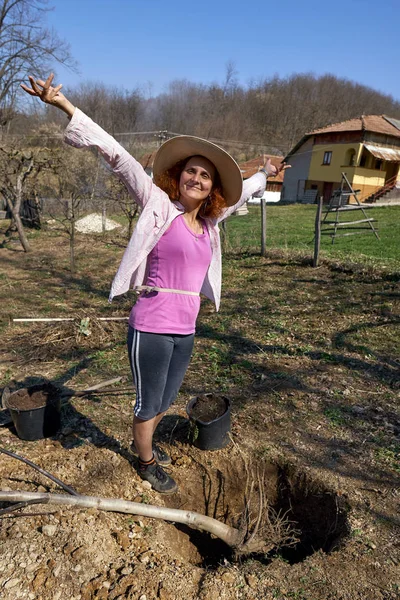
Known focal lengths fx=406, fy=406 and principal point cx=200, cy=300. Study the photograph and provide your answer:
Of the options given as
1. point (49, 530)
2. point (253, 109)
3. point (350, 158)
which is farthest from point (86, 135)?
point (253, 109)

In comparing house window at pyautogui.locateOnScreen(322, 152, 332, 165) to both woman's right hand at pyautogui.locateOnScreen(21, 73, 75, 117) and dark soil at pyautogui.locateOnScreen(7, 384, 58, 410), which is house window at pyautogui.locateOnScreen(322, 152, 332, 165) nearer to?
dark soil at pyautogui.locateOnScreen(7, 384, 58, 410)

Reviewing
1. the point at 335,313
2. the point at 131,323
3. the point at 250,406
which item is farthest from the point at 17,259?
the point at 131,323

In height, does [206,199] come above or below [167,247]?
above

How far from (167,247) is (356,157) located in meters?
29.5

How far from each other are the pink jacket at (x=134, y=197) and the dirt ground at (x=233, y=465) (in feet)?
4.77

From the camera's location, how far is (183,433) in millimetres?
3373

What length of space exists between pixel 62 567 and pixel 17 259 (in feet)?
32.7

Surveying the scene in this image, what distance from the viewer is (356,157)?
27.9 metres

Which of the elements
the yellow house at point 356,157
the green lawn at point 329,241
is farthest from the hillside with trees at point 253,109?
the green lawn at point 329,241

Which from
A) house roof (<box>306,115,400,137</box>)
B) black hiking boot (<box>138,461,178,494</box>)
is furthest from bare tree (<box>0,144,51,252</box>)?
house roof (<box>306,115,400,137</box>)

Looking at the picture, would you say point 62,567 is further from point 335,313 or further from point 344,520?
point 335,313

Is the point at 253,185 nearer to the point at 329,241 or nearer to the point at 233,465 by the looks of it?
the point at 233,465

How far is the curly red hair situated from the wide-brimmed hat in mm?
23

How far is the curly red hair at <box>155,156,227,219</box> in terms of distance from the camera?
7.45 ft
